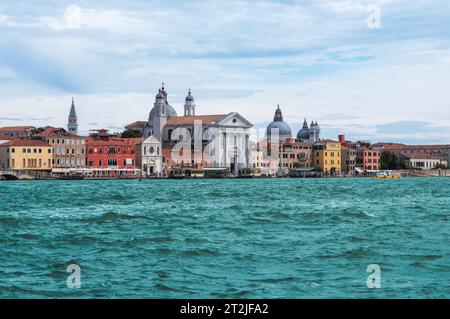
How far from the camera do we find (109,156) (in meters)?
73.2

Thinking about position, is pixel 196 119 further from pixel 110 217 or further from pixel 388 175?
pixel 110 217

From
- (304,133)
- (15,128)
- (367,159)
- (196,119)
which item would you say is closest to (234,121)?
(196,119)

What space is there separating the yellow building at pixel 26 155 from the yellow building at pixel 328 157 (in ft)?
119

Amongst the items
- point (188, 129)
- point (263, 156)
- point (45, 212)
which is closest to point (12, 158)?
point (188, 129)

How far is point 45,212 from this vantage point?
21.6m

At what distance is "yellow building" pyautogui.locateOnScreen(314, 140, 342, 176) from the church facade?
11.0 m

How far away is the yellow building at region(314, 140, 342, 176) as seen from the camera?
302 feet

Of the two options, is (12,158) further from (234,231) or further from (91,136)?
(234,231)

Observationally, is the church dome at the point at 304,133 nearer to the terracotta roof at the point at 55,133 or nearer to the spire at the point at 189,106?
the spire at the point at 189,106

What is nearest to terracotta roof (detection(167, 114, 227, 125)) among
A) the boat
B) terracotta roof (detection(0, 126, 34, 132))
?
terracotta roof (detection(0, 126, 34, 132))

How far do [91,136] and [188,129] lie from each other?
12.5 metres

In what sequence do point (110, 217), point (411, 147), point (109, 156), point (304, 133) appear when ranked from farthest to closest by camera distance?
1. point (304, 133)
2. point (411, 147)
3. point (109, 156)
4. point (110, 217)

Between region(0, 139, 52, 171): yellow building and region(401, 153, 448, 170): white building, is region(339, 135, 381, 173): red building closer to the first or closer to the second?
region(401, 153, 448, 170): white building

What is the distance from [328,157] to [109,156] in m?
30.6
